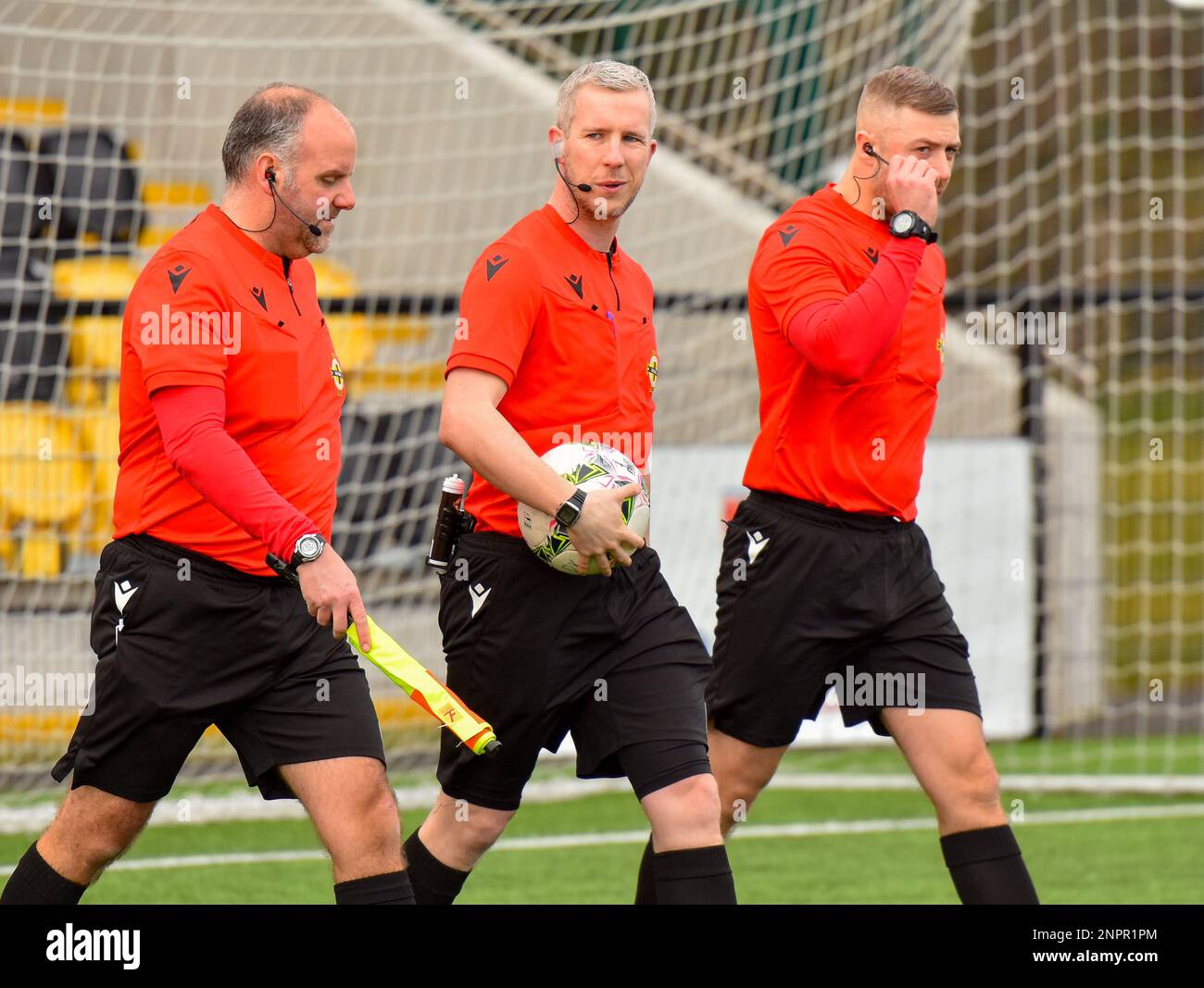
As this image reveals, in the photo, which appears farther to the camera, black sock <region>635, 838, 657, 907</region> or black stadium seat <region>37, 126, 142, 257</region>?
black stadium seat <region>37, 126, 142, 257</region>

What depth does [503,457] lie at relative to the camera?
4.00 m

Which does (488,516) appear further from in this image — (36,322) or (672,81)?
(672,81)

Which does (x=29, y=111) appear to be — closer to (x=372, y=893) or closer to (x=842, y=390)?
(x=842, y=390)

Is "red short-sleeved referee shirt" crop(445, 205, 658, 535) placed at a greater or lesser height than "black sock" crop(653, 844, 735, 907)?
greater

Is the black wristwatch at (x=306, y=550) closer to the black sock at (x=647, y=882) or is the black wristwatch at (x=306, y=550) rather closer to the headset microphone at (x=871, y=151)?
the black sock at (x=647, y=882)

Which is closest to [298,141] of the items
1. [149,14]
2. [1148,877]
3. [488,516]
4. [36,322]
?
[488,516]

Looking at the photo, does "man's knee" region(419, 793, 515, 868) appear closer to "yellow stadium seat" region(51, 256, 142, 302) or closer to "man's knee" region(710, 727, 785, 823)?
"man's knee" region(710, 727, 785, 823)

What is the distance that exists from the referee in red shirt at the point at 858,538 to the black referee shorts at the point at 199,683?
1038 millimetres

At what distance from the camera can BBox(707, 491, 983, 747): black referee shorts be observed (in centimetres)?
449

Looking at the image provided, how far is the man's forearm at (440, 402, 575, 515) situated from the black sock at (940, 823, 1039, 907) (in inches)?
47.7

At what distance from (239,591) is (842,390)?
1.45 metres

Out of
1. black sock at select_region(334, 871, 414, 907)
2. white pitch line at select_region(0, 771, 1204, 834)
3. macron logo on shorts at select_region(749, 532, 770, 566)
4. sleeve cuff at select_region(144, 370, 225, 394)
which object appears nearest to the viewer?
sleeve cuff at select_region(144, 370, 225, 394)

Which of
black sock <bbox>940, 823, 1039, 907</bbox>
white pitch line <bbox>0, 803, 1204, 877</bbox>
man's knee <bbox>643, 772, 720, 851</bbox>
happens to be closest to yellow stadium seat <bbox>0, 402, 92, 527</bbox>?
white pitch line <bbox>0, 803, 1204, 877</bbox>
